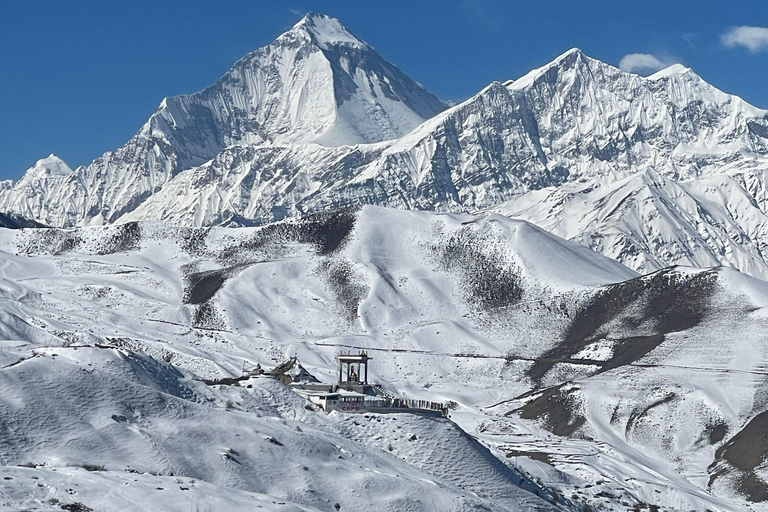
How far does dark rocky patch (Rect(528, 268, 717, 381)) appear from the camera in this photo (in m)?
174

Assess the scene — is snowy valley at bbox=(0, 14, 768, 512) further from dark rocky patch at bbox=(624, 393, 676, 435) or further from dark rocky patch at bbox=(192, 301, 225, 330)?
dark rocky patch at bbox=(192, 301, 225, 330)

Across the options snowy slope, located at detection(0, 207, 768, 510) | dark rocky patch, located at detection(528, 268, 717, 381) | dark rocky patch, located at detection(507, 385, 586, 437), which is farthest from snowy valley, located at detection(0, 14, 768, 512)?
dark rocky patch, located at detection(528, 268, 717, 381)

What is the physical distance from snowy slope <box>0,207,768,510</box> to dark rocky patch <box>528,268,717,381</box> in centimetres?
40

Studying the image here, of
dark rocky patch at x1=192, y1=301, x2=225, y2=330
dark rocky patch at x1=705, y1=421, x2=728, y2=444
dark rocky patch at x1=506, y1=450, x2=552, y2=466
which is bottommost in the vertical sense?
dark rocky patch at x1=506, y1=450, x2=552, y2=466

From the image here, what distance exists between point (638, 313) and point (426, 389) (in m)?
36.0

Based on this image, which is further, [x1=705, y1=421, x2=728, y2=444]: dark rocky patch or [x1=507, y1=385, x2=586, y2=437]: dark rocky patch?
[x1=507, y1=385, x2=586, y2=437]: dark rocky patch

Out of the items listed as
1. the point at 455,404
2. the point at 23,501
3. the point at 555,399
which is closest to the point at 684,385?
the point at 555,399

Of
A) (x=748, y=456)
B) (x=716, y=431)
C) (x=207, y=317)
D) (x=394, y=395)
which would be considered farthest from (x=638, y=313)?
(x=748, y=456)

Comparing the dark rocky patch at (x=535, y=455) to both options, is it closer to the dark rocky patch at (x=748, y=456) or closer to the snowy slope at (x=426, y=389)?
the snowy slope at (x=426, y=389)

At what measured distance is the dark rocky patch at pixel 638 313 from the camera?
6831 inches

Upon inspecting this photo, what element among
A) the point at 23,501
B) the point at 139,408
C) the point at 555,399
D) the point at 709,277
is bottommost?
the point at 23,501

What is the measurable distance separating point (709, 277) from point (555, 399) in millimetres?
50156

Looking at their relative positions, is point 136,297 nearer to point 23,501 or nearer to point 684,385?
point 684,385

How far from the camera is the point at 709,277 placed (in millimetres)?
193250
